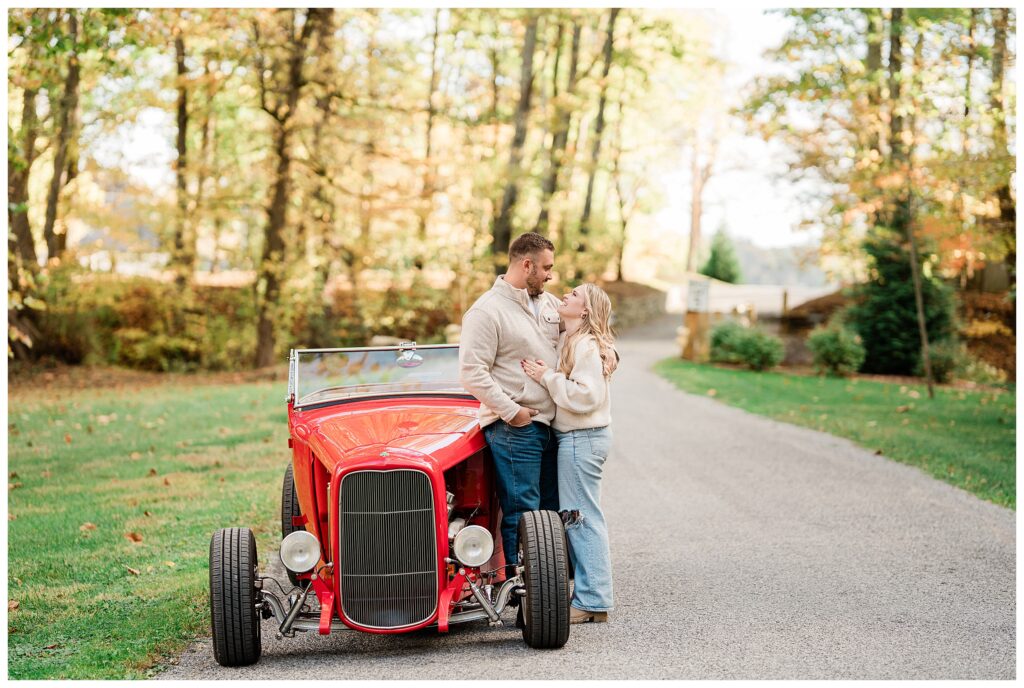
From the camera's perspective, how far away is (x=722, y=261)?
51812 millimetres

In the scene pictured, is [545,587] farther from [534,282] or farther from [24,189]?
[24,189]

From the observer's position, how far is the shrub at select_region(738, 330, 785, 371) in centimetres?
2331

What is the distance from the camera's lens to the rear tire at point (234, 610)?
470 cm

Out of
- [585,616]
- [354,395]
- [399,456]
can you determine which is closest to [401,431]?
[399,456]

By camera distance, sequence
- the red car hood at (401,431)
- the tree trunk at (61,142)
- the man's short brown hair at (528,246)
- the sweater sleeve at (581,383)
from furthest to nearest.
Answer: the tree trunk at (61,142), the man's short brown hair at (528,246), the sweater sleeve at (581,383), the red car hood at (401,431)

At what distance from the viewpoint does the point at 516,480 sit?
535 cm

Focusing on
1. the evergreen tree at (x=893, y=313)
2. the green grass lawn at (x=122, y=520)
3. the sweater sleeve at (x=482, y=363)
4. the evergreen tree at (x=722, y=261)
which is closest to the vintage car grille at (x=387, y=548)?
the sweater sleeve at (x=482, y=363)

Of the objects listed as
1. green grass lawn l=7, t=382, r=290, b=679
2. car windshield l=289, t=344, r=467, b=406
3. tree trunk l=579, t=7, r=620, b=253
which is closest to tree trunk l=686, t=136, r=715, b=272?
tree trunk l=579, t=7, r=620, b=253

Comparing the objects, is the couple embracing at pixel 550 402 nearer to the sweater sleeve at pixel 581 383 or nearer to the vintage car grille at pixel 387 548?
the sweater sleeve at pixel 581 383

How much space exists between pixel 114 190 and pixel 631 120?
73.0 ft

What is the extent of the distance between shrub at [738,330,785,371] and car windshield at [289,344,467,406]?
18.2 m

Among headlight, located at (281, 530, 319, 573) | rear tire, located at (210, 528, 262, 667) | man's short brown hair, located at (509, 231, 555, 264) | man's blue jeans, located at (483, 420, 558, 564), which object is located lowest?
rear tire, located at (210, 528, 262, 667)

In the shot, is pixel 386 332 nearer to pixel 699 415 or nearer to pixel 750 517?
pixel 699 415

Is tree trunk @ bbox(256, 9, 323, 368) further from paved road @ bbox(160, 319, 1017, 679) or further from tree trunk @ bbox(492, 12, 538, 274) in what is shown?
paved road @ bbox(160, 319, 1017, 679)
